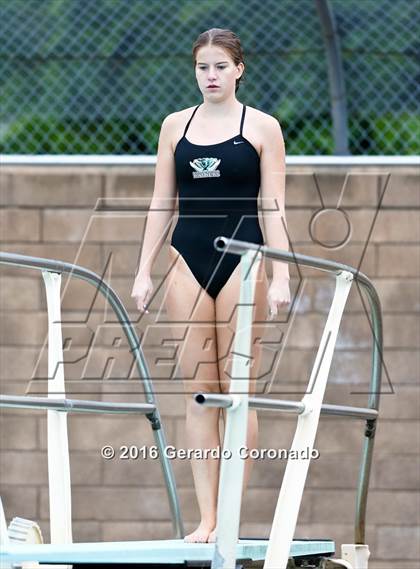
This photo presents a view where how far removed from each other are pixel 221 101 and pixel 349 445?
312cm

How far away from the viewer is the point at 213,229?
4461 millimetres

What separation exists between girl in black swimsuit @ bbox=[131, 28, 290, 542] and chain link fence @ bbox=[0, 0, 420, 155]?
2.90 meters

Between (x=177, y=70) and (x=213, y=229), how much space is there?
→ 3217 mm

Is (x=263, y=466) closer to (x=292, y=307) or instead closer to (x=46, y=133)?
(x=292, y=307)

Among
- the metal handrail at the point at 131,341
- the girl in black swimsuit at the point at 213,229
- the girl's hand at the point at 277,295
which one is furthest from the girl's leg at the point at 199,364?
the metal handrail at the point at 131,341

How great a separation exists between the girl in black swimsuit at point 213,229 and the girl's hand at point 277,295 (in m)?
0.05

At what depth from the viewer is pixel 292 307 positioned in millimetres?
7074

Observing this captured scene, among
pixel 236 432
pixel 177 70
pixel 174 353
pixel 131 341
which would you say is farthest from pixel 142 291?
pixel 177 70

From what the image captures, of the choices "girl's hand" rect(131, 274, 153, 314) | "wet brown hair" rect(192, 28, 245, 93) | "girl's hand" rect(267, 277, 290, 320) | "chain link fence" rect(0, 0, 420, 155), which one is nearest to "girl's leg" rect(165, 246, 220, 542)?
"girl's hand" rect(131, 274, 153, 314)

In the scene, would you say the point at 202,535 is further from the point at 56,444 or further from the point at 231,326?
the point at 231,326

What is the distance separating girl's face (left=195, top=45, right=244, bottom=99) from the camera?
4.41 m

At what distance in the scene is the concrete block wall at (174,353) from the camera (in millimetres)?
7062

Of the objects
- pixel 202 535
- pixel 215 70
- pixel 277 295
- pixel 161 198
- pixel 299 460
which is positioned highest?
pixel 215 70

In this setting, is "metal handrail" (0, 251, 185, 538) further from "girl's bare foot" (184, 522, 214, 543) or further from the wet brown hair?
the wet brown hair
